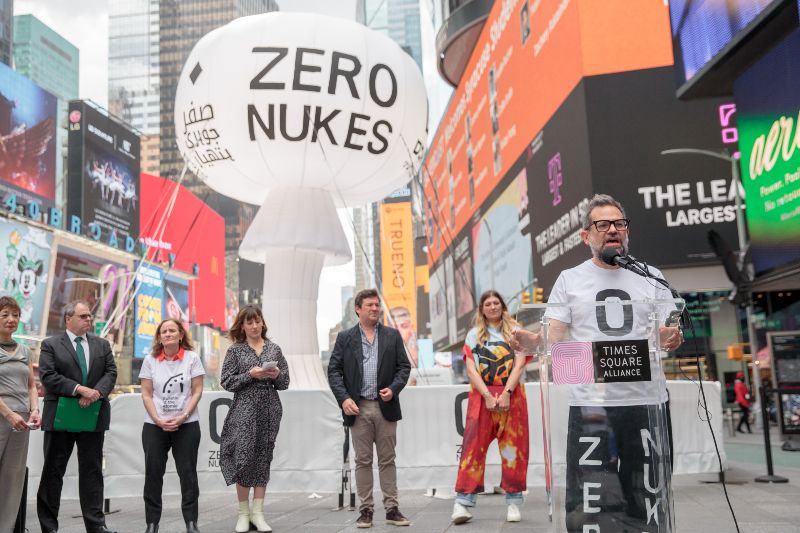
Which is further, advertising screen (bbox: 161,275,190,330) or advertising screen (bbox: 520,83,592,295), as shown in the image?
advertising screen (bbox: 161,275,190,330)

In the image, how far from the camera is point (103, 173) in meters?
53.8

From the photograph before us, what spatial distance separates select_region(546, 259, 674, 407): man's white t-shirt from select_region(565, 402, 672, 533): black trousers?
2.0 inches

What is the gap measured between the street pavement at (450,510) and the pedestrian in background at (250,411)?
0.38 m

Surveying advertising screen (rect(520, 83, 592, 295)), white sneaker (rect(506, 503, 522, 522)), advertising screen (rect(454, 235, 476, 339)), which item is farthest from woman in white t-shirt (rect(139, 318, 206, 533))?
advertising screen (rect(454, 235, 476, 339))

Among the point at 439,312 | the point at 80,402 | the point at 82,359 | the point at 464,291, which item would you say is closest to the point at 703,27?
the point at 82,359

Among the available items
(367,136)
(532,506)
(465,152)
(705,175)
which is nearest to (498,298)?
(532,506)

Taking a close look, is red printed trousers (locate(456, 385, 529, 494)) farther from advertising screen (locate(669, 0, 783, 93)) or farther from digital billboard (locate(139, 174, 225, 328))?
digital billboard (locate(139, 174, 225, 328))

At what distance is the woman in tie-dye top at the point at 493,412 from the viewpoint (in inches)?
249

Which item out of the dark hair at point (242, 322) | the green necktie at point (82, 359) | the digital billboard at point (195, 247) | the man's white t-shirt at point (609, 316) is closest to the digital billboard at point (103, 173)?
the digital billboard at point (195, 247)

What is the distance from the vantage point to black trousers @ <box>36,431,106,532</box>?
6.12m

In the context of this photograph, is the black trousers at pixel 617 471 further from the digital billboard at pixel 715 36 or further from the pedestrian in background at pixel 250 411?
the digital billboard at pixel 715 36

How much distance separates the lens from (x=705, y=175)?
22141mm

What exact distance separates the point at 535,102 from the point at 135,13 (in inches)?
6736

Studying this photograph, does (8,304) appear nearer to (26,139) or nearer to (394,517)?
(394,517)
